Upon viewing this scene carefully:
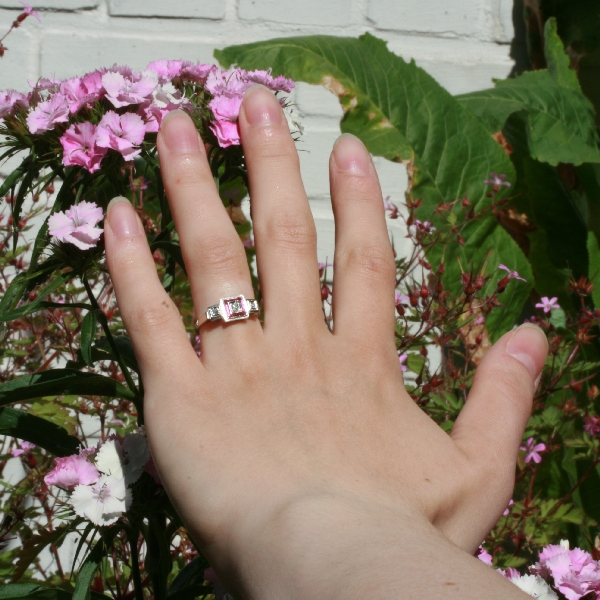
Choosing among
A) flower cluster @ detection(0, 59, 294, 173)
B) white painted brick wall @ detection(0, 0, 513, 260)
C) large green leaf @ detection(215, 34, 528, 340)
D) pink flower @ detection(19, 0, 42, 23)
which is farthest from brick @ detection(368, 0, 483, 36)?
flower cluster @ detection(0, 59, 294, 173)

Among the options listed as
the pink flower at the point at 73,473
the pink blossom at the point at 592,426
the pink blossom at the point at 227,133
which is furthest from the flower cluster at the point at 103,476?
the pink blossom at the point at 592,426

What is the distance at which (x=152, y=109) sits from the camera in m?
0.65

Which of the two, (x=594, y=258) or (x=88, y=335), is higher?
(x=88, y=335)

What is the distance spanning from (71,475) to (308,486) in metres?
0.24

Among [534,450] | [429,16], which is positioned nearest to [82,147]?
[534,450]

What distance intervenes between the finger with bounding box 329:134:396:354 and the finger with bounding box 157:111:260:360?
0.10 m

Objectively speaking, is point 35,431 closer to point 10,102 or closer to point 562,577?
point 10,102

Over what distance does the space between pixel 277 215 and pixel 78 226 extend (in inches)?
7.5

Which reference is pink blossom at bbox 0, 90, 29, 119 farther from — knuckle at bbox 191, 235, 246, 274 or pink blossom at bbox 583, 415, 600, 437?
pink blossom at bbox 583, 415, 600, 437

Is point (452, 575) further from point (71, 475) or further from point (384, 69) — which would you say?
point (384, 69)

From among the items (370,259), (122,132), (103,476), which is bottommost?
(103,476)

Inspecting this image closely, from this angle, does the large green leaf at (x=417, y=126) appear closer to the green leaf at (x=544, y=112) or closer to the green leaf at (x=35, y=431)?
the green leaf at (x=544, y=112)

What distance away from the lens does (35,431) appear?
0.68m

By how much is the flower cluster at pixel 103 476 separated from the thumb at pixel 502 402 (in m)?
0.32
